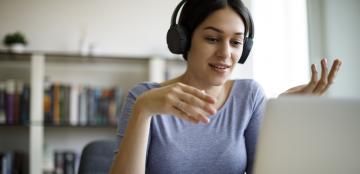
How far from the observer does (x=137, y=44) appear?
3.18m

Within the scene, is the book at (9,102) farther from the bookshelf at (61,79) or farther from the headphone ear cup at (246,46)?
the headphone ear cup at (246,46)

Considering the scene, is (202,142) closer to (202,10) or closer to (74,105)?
(202,10)

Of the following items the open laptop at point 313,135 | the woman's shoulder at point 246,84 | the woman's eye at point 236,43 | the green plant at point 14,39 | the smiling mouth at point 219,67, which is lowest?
the open laptop at point 313,135

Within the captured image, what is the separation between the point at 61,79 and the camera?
3084 mm

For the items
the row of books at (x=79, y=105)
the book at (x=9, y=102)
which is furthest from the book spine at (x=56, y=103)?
the book at (x=9, y=102)

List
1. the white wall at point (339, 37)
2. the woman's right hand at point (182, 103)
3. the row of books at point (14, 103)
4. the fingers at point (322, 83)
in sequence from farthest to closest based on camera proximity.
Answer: the row of books at point (14, 103), the white wall at point (339, 37), the fingers at point (322, 83), the woman's right hand at point (182, 103)

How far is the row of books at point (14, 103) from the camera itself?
9.09 feet

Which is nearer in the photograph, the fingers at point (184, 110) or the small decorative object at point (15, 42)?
the fingers at point (184, 110)

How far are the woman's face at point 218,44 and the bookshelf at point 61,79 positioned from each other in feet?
6.06

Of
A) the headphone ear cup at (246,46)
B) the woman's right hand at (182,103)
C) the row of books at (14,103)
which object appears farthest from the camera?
the row of books at (14,103)

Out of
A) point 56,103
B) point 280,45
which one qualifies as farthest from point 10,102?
point 280,45

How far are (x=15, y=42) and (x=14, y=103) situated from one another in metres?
0.45

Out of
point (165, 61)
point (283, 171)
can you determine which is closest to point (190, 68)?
point (283, 171)

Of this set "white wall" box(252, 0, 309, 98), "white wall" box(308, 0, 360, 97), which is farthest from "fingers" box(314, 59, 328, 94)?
"white wall" box(252, 0, 309, 98)
